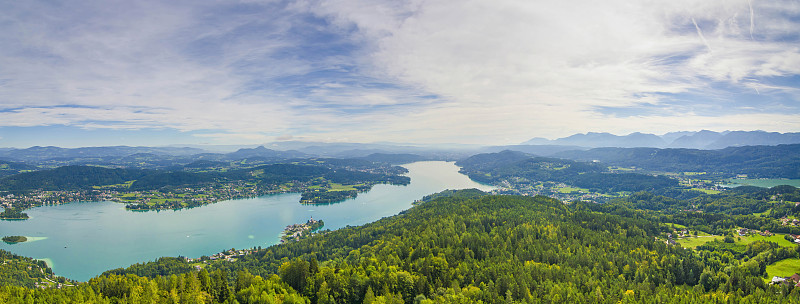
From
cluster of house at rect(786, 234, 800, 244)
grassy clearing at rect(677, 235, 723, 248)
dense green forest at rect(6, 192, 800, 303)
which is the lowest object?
grassy clearing at rect(677, 235, 723, 248)

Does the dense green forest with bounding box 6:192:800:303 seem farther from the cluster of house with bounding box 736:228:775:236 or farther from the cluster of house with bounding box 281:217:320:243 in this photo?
the cluster of house with bounding box 281:217:320:243

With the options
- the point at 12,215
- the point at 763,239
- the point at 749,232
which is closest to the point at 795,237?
the point at 763,239

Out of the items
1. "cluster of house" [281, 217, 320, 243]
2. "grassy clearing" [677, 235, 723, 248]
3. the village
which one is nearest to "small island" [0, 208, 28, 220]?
the village

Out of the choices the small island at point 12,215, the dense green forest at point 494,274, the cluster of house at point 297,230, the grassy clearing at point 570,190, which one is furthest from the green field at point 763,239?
the small island at point 12,215

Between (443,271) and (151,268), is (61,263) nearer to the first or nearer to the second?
(151,268)

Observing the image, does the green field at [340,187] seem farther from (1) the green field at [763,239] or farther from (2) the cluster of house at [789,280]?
(2) the cluster of house at [789,280]
